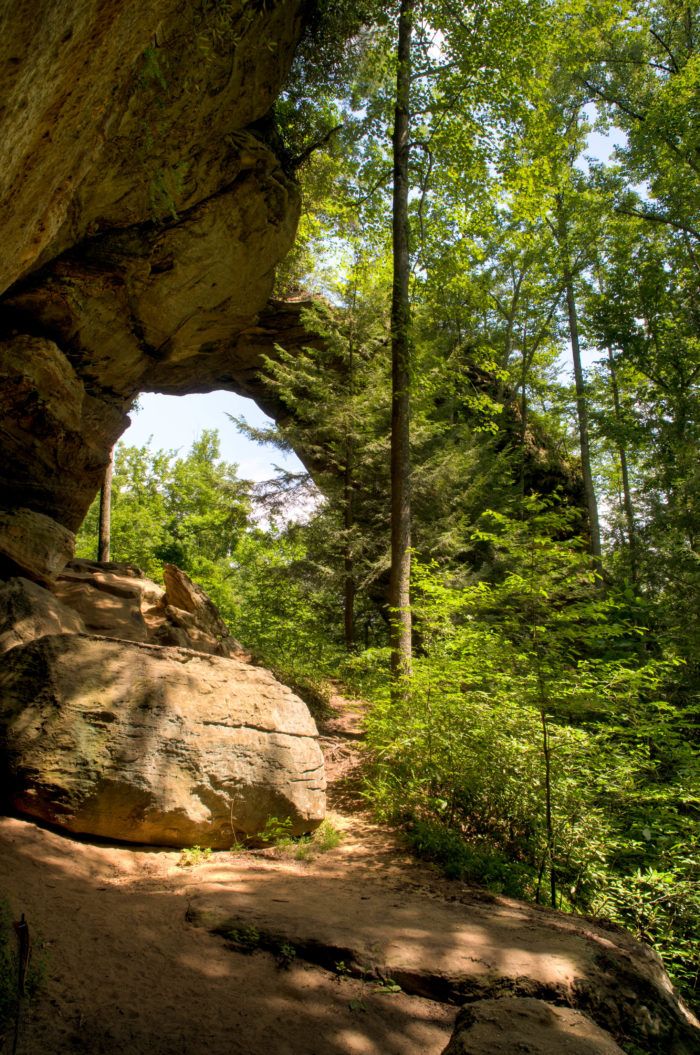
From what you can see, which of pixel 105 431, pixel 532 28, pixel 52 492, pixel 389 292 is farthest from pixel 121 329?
pixel 532 28

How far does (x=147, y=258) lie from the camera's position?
1035 cm

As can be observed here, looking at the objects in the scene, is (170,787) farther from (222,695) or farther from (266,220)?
(266,220)

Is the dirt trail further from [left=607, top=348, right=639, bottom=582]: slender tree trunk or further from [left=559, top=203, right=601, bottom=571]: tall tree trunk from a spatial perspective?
[left=559, top=203, right=601, bottom=571]: tall tree trunk

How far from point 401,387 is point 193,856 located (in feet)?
25.3

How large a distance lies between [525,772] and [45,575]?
23.9 ft

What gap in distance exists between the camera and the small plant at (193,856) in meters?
5.07

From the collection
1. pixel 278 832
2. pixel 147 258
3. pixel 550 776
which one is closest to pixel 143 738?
pixel 278 832

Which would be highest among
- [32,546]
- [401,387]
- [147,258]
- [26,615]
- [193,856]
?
[147,258]

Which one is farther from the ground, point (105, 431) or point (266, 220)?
point (266, 220)

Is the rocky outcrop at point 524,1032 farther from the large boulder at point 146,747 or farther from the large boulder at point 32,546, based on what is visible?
the large boulder at point 32,546

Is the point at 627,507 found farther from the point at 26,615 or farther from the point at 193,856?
the point at 26,615

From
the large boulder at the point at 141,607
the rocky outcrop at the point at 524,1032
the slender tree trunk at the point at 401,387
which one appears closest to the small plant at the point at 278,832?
the slender tree trunk at the point at 401,387

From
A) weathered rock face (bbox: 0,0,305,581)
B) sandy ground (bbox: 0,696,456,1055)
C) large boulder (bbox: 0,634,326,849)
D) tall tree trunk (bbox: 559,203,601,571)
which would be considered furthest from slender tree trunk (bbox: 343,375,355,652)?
sandy ground (bbox: 0,696,456,1055)

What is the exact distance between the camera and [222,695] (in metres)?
6.23
